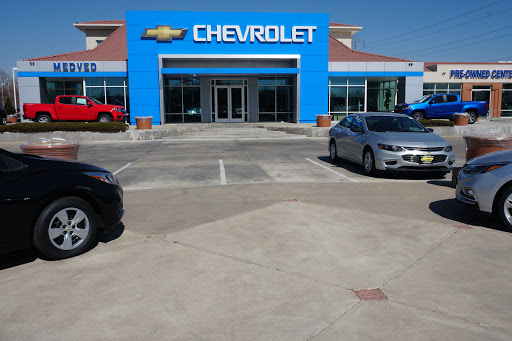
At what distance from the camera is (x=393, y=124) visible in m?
11.5

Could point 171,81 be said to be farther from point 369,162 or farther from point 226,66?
point 369,162

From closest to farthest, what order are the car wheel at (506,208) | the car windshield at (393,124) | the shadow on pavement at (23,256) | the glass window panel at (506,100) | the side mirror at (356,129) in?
the shadow on pavement at (23,256) < the car wheel at (506,208) < the car windshield at (393,124) < the side mirror at (356,129) < the glass window panel at (506,100)

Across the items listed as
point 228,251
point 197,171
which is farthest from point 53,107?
point 228,251

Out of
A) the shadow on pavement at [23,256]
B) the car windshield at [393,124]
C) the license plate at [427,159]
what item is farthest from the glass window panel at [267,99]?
the shadow on pavement at [23,256]

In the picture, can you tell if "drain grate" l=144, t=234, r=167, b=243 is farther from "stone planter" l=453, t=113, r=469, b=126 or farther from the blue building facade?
the blue building facade

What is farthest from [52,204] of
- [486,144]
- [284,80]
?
[284,80]

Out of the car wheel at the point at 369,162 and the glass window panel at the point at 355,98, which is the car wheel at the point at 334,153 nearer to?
the car wheel at the point at 369,162

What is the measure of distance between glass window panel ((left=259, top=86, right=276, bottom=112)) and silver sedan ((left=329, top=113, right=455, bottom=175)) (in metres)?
21.3

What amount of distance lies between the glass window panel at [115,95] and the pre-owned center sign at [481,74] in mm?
30005

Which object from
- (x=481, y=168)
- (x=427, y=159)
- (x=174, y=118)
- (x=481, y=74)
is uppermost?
(x=481, y=74)

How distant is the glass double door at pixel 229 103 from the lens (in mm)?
33125

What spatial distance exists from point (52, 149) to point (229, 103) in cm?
2575

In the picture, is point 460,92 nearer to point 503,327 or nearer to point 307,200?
point 307,200

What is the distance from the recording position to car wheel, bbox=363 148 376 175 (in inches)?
416
